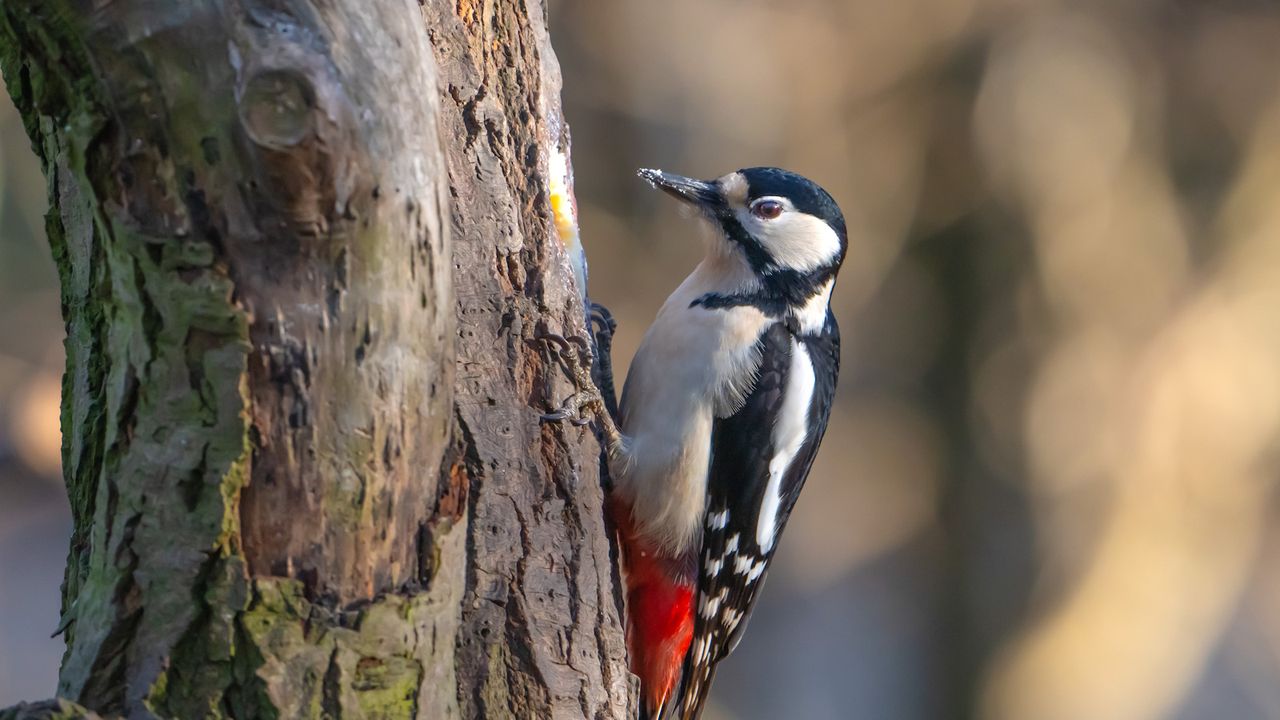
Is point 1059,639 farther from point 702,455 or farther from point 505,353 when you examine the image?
point 505,353

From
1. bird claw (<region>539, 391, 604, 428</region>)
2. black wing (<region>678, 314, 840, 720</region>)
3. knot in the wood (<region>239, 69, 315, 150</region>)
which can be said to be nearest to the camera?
knot in the wood (<region>239, 69, 315, 150</region>)

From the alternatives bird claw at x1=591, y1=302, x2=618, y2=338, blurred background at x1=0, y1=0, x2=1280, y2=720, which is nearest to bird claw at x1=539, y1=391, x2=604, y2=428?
bird claw at x1=591, y1=302, x2=618, y2=338

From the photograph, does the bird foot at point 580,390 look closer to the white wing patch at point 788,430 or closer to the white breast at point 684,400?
the white breast at point 684,400

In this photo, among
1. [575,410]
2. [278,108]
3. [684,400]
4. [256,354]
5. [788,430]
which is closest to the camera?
[278,108]

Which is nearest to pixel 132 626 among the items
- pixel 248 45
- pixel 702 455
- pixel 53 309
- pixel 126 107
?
pixel 126 107

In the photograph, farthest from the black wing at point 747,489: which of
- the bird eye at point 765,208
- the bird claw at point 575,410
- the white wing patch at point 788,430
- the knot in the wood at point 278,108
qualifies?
the knot in the wood at point 278,108

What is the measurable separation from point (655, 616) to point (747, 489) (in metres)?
0.39

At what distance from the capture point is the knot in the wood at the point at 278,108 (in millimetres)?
1437

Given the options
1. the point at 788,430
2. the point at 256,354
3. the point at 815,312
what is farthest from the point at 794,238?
the point at 256,354

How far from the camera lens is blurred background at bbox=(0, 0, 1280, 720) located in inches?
255

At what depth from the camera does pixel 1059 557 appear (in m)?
6.54

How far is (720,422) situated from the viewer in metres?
2.98

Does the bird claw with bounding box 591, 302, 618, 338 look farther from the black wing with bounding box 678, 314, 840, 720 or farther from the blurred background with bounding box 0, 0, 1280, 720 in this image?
the blurred background with bounding box 0, 0, 1280, 720

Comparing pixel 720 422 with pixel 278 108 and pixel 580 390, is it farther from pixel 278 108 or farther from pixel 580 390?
pixel 278 108
